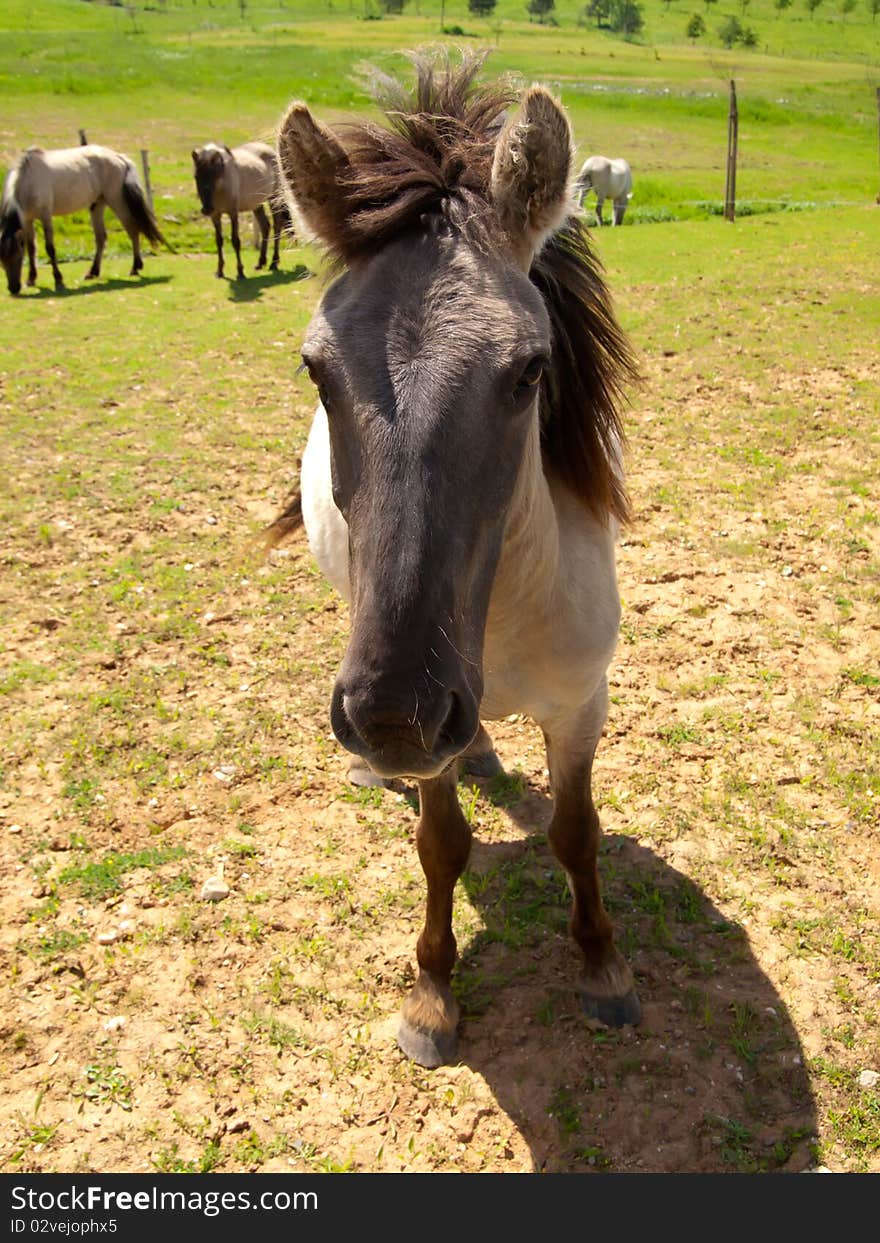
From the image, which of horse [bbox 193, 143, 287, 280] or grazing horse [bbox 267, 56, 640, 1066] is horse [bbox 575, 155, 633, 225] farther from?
grazing horse [bbox 267, 56, 640, 1066]

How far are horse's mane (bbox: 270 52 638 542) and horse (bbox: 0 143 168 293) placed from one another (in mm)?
13396

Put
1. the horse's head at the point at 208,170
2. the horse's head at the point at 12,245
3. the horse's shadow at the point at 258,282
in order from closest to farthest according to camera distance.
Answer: the horse's shadow at the point at 258,282, the horse's head at the point at 12,245, the horse's head at the point at 208,170

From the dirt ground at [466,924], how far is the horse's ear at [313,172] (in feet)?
8.27

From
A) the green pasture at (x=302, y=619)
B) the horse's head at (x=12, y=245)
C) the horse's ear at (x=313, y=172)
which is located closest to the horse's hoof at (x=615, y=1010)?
the green pasture at (x=302, y=619)

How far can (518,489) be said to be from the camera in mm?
2242

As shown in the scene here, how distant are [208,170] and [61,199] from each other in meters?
2.80

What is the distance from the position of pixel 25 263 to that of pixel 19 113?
22.8 meters

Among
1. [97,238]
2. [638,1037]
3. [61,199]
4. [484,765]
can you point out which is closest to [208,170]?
[97,238]

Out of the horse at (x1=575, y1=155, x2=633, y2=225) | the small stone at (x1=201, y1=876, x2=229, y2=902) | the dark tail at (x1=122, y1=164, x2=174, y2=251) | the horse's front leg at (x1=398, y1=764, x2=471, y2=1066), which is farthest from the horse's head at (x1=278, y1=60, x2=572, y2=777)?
the horse at (x1=575, y1=155, x2=633, y2=225)

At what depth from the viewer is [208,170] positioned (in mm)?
14258

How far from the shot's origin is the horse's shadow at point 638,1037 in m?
2.68

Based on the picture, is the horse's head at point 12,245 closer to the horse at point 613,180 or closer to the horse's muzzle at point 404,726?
the horse at point 613,180

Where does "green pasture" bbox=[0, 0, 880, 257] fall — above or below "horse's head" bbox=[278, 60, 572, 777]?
above

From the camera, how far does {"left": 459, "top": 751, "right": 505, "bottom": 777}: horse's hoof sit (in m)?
4.24
